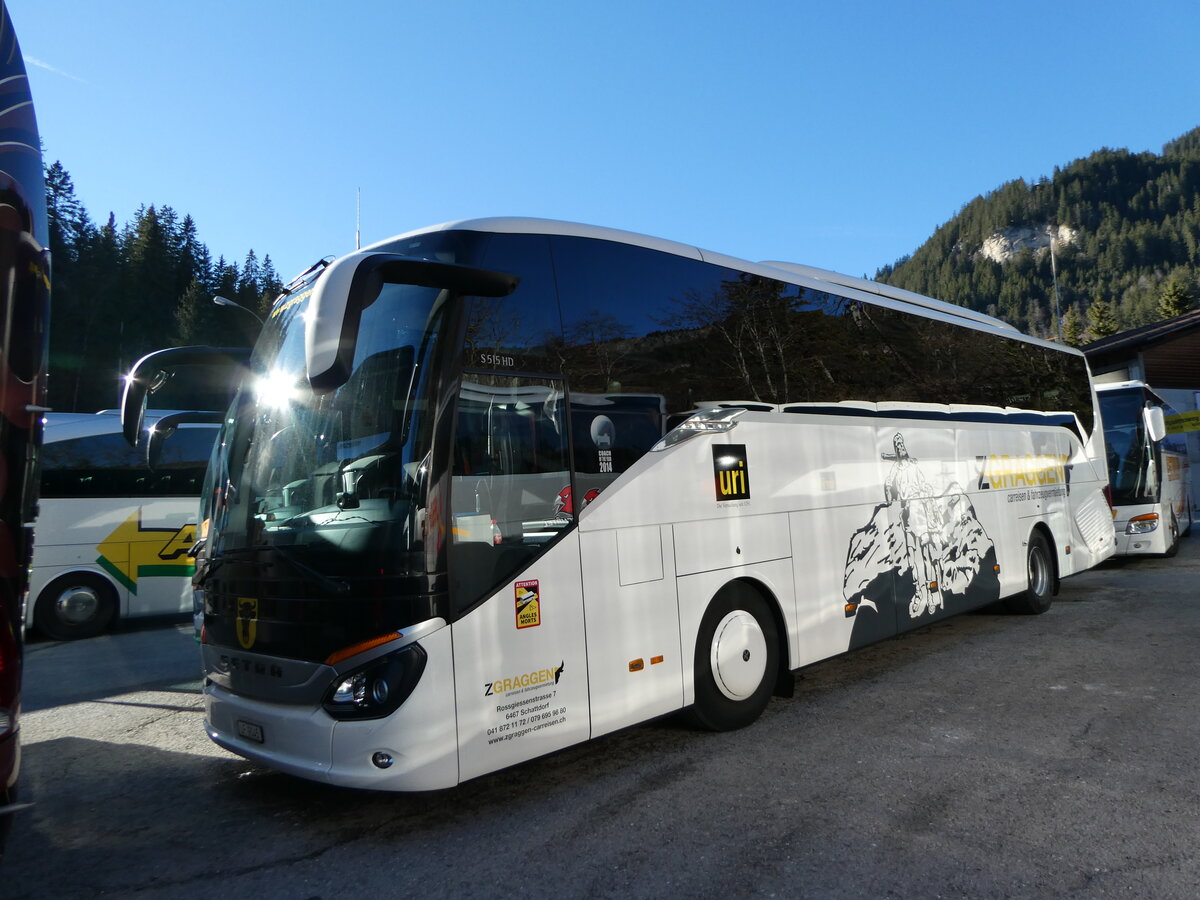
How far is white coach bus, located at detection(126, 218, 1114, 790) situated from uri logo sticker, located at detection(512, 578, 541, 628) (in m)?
0.01

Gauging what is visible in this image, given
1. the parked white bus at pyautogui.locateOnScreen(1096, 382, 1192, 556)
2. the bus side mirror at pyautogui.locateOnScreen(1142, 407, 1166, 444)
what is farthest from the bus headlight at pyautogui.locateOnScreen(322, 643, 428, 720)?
the bus side mirror at pyautogui.locateOnScreen(1142, 407, 1166, 444)

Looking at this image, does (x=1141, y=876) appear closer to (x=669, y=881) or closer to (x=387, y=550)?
(x=669, y=881)

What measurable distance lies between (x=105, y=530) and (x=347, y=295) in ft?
A: 36.3

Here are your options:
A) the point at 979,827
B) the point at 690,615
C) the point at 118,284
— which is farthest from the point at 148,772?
the point at 118,284

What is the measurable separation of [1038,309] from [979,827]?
588 ft

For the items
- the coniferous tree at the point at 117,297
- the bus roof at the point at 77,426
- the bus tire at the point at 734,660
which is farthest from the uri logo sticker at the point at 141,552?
the coniferous tree at the point at 117,297

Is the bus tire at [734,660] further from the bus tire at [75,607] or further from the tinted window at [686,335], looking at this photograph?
the bus tire at [75,607]

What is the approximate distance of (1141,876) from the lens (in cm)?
328

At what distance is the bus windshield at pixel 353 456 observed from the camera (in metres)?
3.81

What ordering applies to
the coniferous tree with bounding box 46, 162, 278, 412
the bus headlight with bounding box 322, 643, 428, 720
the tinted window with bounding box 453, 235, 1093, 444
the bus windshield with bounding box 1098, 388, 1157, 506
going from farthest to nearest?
the coniferous tree with bounding box 46, 162, 278, 412
the bus windshield with bounding box 1098, 388, 1157, 506
the tinted window with bounding box 453, 235, 1093, 444
the bus headlight with bounding box 322, 643, 428, 720

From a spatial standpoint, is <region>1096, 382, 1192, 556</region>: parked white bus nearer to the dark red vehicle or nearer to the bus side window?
the bus side window

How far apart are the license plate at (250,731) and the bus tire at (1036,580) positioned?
28.4 ft

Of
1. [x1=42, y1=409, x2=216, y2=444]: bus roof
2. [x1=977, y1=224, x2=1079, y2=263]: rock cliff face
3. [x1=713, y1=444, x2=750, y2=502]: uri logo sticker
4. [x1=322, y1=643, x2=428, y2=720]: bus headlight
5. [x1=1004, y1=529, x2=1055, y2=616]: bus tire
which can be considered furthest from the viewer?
[x1=977, y1=224, x2=1079, y2=263]: rock cliff face

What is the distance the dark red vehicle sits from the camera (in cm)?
277
